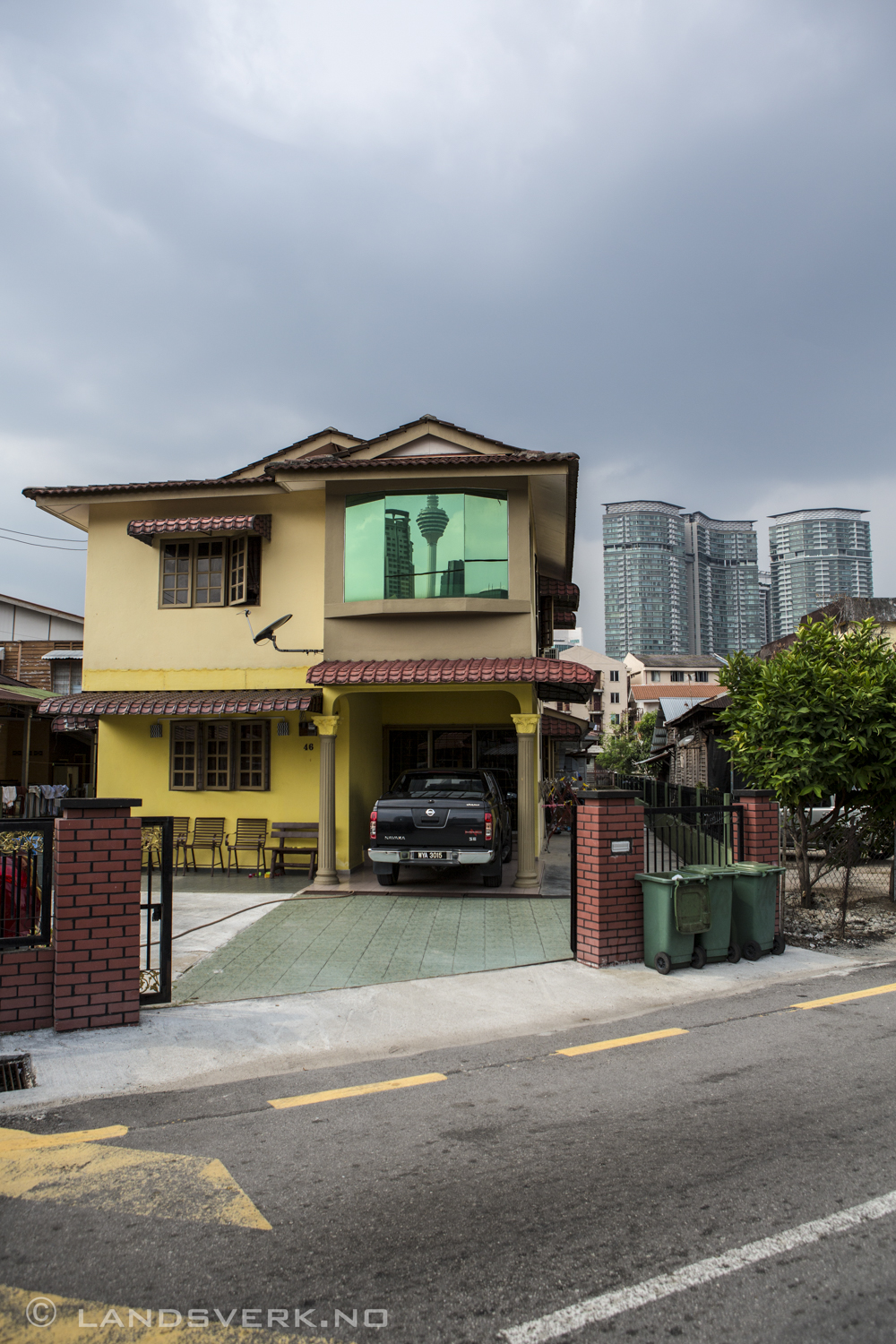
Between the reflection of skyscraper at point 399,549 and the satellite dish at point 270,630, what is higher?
the reflection of skyscraper at point 399,549

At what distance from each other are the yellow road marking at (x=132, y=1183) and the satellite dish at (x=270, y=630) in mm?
9158

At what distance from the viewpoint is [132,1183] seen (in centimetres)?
368

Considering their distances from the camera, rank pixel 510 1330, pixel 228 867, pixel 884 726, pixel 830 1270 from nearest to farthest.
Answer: pixel 510 1330
pixel 830 1270
pixel 884 726
pixel 228 867

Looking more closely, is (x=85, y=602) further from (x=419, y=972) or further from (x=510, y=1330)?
(x=510, y=1330)

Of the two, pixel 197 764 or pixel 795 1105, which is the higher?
pixel 197 764

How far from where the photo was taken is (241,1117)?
446 cm

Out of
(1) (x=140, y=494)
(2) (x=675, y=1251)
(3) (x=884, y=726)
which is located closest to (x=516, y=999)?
(2) (x=675, y=1251)

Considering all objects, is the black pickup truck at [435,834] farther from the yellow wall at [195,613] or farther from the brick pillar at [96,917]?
the brick pillar at [96,917]

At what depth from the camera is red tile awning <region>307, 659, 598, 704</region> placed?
1177 cm

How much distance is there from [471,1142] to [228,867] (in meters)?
10.3

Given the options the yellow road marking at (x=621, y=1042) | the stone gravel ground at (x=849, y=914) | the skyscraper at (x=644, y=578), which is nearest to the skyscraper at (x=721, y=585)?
the skyscraper at (x=644, y=578)

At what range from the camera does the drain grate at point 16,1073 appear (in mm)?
4910

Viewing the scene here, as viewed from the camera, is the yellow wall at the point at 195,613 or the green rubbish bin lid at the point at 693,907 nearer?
the green rubbish bin lid at the point at 693,907

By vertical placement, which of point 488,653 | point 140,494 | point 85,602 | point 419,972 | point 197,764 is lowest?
point 419,972
